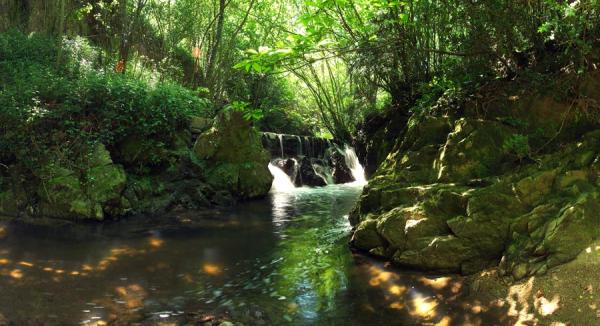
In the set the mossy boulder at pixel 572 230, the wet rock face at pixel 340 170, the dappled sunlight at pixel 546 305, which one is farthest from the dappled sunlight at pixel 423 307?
the wet rock face at pixel 340 170

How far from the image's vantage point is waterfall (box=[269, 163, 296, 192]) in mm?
13697

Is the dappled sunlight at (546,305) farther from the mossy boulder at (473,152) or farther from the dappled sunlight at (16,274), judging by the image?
the dappled sunlight at (16,274)

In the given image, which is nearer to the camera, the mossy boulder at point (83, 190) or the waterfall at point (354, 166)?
the mossy boulder at point (83, 190)

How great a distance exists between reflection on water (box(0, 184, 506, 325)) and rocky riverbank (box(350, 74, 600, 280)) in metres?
0.44

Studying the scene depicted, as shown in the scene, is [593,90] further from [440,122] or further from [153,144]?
[153,144]

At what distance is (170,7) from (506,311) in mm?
14770

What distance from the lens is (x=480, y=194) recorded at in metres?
4.82

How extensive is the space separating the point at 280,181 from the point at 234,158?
323 centimetres

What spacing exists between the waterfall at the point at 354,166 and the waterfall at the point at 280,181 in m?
2.94

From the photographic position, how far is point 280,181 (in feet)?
46.4

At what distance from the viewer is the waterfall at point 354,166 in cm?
1609

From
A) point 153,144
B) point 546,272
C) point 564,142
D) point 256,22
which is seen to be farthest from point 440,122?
point 256,22

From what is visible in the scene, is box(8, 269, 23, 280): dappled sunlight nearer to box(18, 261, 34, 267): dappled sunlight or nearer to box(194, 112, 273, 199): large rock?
box(18, 261, 34, 267): dappled sunlight

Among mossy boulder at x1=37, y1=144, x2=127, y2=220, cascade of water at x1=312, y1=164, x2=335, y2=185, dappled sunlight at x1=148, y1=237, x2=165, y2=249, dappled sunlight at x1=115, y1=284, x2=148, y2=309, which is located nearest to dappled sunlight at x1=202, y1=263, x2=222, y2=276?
dappled sunlight at x1=115, y1=284, x2=148, y2=309
